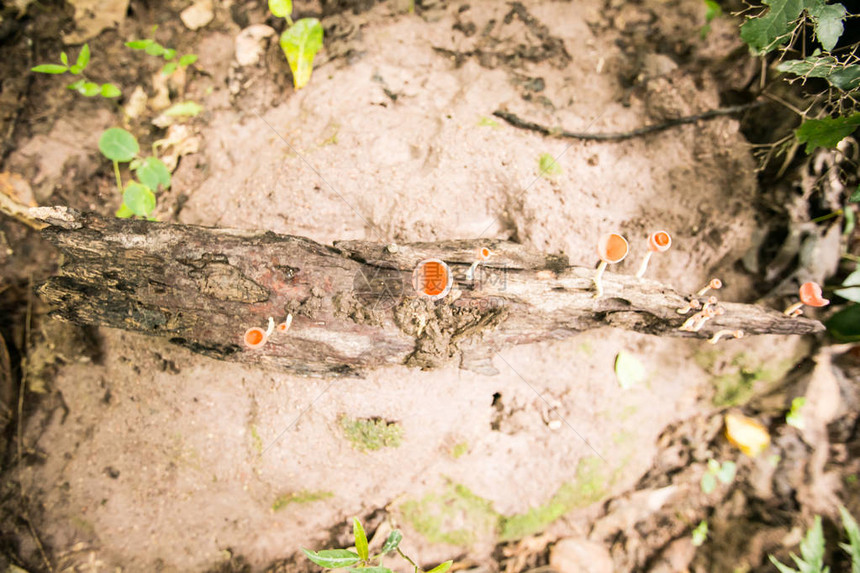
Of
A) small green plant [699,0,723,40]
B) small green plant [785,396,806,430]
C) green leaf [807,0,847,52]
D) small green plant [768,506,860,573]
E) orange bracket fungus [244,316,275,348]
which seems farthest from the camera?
small green plant [785,396,806,430]

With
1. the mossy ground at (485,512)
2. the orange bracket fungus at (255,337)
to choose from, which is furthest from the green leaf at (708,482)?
the orange bracket fungus at (255,337)

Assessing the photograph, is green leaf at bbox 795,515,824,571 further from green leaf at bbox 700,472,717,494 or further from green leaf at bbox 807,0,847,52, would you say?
green leaf at bbox 807,0,847,52

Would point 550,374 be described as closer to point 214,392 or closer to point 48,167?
point 214,392

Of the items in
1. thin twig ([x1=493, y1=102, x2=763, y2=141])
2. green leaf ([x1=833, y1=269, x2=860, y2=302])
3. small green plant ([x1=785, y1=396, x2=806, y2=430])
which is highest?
thin twig ([x1=493, y1=102, x2=763, y2=141])

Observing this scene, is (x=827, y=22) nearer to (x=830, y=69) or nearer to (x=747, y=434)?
(x=830, y=69)

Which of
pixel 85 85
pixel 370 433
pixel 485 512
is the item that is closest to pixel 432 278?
pixel 370 433

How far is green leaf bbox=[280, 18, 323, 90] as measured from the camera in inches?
133

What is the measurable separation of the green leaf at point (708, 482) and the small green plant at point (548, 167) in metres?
2.84

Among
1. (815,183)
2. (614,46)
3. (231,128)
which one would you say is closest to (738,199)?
(815,183)

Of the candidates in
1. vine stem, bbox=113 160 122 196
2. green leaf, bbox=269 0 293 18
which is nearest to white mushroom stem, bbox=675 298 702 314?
green leaf, bbox=269 0 293 18

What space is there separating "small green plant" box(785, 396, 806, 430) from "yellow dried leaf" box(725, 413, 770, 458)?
21 cm

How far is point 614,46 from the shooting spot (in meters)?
3.72

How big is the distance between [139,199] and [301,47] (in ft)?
5.60

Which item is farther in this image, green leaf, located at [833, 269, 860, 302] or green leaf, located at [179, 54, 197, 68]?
green leaf, located at [179, 54, 197, 68]
